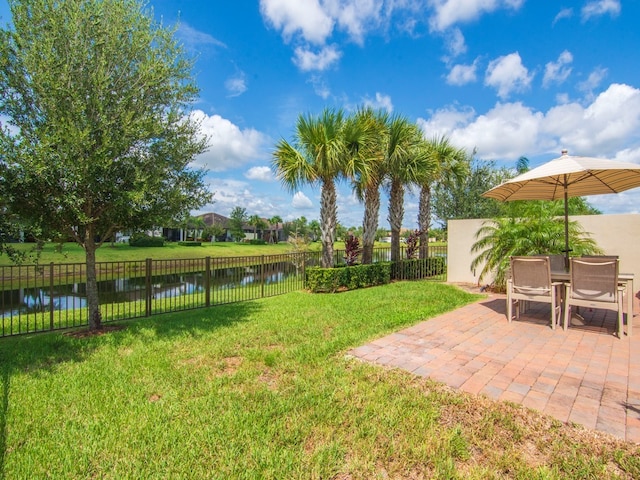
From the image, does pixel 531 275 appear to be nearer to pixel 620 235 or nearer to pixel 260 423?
pixel 620 235

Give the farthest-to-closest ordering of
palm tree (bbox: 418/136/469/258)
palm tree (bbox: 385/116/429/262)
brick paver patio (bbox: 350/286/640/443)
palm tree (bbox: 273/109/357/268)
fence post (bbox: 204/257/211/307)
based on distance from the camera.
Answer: palm tree (bbox: 418/136/469/258) → palm tree (bbox: 385/116/429/262) → palm tree (bbox: 273/109/357/268) → fence post (bbox: 204/257/211/307) → brick paver patio (bbox: 350/286/640/443)

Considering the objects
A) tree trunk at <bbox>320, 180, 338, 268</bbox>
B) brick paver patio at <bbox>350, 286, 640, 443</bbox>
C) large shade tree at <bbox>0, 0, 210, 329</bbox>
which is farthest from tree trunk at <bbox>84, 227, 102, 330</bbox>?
tree trunk at <bbox>320, 180, 338, 268</bbox>

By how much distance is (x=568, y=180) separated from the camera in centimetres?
645

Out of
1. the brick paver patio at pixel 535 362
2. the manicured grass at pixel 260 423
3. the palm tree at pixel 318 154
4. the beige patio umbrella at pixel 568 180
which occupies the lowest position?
the manicured grass at pixel 260 423

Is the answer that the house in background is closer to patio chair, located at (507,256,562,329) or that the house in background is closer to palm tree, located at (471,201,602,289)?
palm tree, located at (471,201,602,289)

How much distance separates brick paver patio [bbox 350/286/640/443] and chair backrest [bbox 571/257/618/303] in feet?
1.84

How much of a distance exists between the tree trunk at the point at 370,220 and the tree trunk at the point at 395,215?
90 centimetres

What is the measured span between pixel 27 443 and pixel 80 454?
49cm

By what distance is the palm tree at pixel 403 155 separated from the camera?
10.6 metres

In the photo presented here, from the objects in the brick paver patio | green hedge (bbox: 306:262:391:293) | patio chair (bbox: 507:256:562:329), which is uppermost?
patio chair (bbox: 507:256:562:329)

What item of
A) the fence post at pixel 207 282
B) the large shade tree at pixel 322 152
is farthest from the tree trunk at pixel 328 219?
the fence post at pixel 207 282

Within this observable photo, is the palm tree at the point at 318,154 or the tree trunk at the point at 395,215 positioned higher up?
the palm tree at the point at 318,154

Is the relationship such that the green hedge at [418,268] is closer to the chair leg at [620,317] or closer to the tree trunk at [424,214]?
the tree trunk at [424,214]

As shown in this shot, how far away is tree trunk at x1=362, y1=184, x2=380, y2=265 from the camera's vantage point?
10898 millimetres
